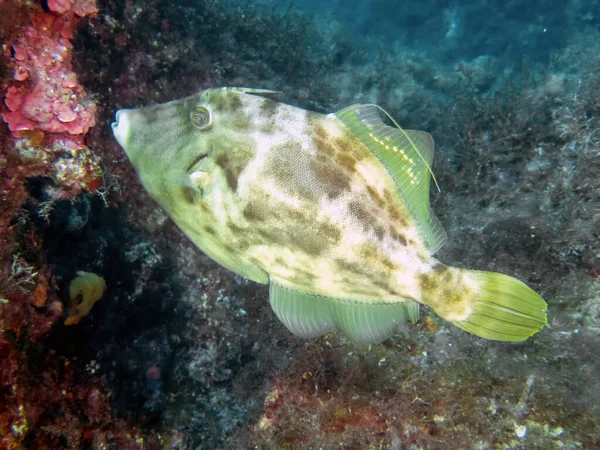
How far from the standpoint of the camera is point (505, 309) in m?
2.20

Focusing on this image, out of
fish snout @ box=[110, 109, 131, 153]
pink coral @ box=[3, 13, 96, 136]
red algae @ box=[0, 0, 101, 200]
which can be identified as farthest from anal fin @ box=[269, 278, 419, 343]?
pink coral @ box=[3, 13, 96, 136]

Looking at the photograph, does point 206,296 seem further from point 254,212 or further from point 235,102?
point 235,102

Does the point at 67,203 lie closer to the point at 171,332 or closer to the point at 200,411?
the point at 171,332

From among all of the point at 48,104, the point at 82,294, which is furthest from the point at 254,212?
the point at 48,104

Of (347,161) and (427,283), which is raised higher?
(347,161)

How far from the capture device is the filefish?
223 centimetres

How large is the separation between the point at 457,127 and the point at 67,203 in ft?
18.4

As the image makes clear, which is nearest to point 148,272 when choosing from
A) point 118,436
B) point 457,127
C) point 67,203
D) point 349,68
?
point 67,203

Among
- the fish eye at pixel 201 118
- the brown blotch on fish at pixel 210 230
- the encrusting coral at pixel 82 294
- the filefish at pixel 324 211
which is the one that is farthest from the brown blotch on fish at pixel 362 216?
the encrusting coral at pixel 82 294

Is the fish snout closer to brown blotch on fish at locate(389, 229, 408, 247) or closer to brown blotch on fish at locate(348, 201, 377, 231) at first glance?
brown blotch on fish at locate(348, 201, 377, 231)

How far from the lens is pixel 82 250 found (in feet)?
12.9

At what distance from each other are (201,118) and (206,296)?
9.15 feet

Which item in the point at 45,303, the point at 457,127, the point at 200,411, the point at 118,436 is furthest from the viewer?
the point at 457,127

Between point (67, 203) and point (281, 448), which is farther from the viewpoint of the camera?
point (67, 203)
